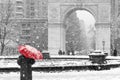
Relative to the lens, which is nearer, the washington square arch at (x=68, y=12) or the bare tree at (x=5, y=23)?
the bare tree at (x=5, y=23)

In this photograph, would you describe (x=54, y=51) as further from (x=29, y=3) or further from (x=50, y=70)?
(x=29, y=3)

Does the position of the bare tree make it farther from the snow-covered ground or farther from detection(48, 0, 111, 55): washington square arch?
the snow-covered ground

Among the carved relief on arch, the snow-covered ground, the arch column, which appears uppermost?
the carved relief on arch

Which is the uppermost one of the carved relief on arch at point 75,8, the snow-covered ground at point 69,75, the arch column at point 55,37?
the carved relief on arch at point 75,8

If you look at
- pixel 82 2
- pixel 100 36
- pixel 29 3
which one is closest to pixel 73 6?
pixel 82 2

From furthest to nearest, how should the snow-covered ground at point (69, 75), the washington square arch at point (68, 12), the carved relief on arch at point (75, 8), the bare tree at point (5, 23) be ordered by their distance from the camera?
the washington square arch at point (68, 12) < the carved relief on arch at point (75, 8) < the bare tree at point (5, 23) < the snow-covered ground at point (69, 75)

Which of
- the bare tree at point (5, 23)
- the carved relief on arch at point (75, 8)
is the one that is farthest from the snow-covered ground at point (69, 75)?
the carved relief on arch at point (75, 8)

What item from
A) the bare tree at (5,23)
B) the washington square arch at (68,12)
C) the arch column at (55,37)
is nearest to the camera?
the bare tree at (5,23)

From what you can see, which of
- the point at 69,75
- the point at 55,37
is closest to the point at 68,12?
the point at 55,37

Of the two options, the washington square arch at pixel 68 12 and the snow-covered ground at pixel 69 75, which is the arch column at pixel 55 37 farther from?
the snow-covered ground at pixel 69 75

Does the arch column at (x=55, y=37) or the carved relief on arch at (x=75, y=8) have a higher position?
the carved relief on arch at (x=75, y=8)

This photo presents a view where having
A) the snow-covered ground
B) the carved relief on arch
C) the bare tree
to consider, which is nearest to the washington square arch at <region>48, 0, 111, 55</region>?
the carved relief on arch

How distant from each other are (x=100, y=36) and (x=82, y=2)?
5744 mm

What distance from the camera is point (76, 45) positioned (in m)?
78.6
